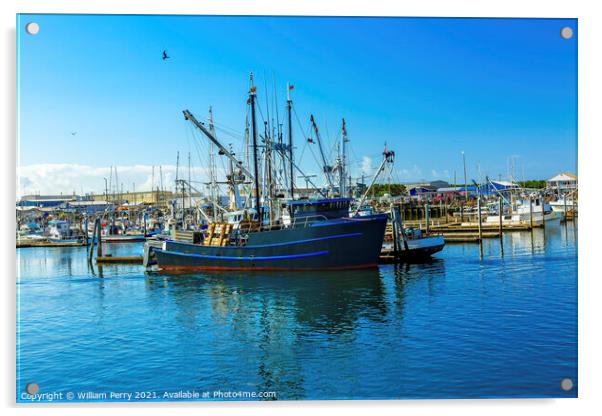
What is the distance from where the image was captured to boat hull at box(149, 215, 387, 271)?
2152 centimetres

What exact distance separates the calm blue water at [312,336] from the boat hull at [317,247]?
0.88 meters

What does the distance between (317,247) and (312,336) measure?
1006cm

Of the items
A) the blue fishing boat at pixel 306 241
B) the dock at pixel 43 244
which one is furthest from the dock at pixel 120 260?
the dock at pixel 43 244

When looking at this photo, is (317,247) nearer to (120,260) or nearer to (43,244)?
(120,260)

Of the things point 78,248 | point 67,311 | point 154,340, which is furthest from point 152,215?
point 154,340

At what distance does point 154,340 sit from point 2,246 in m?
4.46

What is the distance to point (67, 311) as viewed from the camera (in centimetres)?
1552

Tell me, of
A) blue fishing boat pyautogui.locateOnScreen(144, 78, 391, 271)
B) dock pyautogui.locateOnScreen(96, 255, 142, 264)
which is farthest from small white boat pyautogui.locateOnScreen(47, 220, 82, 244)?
blue fishing boat pyautogui.locateOnScreen(144, 78, 391, 271)

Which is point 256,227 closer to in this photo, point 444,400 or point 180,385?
point 180,385

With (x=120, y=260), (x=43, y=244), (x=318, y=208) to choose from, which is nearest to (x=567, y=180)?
(x=318, y=208)

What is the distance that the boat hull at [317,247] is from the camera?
2152 centimetres

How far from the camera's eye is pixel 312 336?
11688mm

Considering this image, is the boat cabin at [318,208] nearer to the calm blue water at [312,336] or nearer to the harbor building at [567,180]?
the calm blue water at [312,336]

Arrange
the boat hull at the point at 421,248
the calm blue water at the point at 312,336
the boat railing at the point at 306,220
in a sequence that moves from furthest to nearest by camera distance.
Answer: the boat hull at the point at 421,248 < the boat railing at the point at 306,220 < the calm blue water at the point at 312,336
